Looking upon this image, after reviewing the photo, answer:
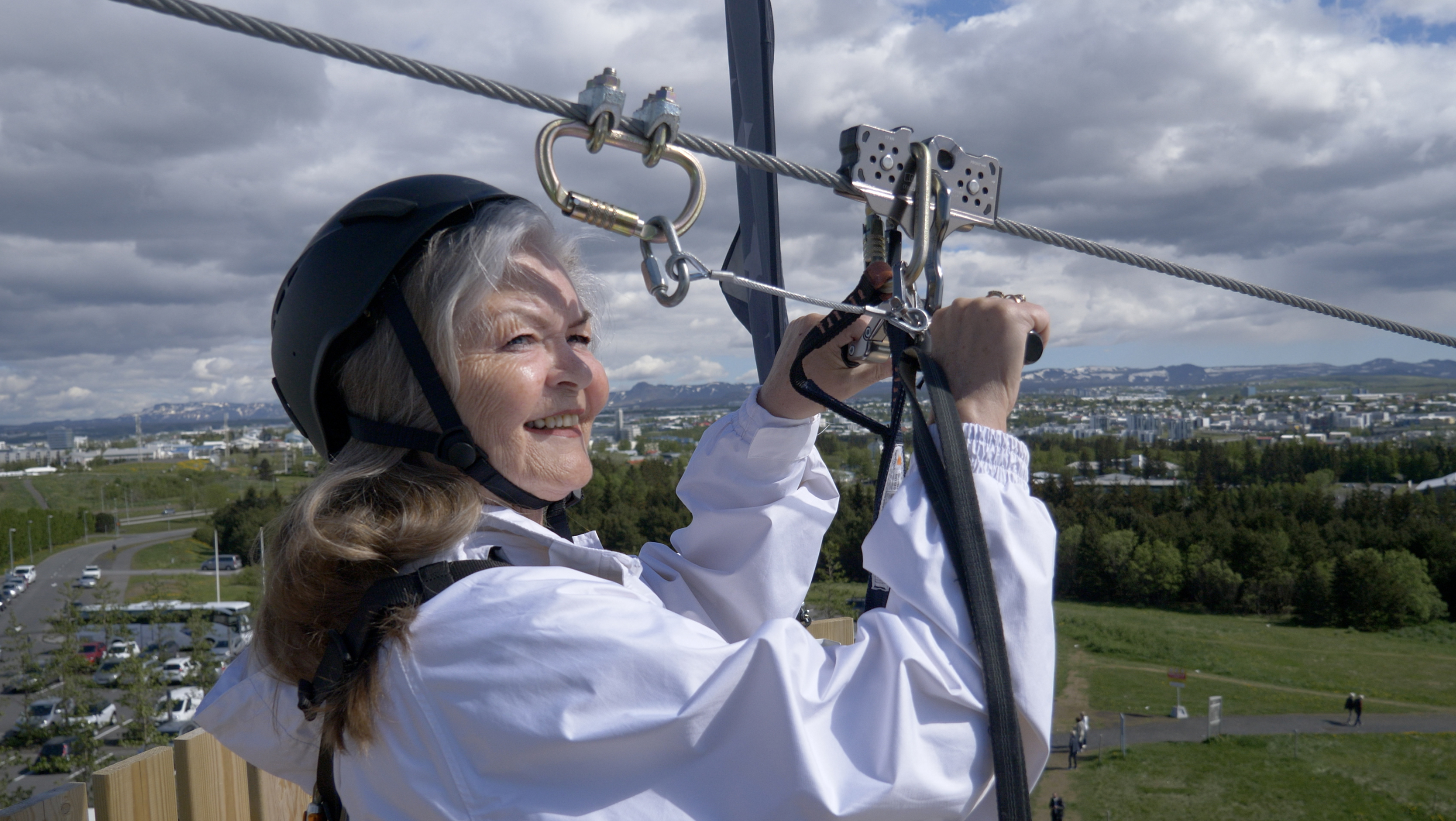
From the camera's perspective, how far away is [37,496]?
194 feet

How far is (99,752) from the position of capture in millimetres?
27453

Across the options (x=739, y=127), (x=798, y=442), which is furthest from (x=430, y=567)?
(x=739, y=127)

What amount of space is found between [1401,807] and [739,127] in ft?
157

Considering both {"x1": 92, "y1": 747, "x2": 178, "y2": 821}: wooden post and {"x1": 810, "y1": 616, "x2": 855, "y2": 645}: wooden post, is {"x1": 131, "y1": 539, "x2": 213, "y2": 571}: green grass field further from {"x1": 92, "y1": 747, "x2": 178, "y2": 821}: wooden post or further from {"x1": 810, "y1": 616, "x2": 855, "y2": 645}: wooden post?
{"x1": 92, "y1": 747, "x2": 178, "y2": 821}: wooden post

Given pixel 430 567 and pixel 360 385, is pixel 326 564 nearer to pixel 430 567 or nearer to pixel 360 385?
pixel 430 567

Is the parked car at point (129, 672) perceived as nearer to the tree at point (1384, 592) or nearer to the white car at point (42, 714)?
the white car at point (42, 714)

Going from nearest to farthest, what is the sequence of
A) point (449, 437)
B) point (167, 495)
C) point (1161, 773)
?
point (449, 437), point (1161, 773), point (167, 495)

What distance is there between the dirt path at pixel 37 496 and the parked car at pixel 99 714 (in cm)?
3209

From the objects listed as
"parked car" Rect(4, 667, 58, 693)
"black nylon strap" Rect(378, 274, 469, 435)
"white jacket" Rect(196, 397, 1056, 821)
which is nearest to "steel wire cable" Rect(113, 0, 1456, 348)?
"black nylon strap" Rect(378, 274, 469, 435)

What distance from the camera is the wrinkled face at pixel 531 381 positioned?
5.86ft

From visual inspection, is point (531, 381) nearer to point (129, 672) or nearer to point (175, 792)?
point (175, 792)

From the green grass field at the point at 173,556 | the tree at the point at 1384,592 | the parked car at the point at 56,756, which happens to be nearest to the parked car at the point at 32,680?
the parked car at the point at 56,756

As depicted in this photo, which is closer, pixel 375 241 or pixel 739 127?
pixel 375 241

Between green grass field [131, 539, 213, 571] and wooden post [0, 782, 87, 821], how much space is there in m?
62.9
